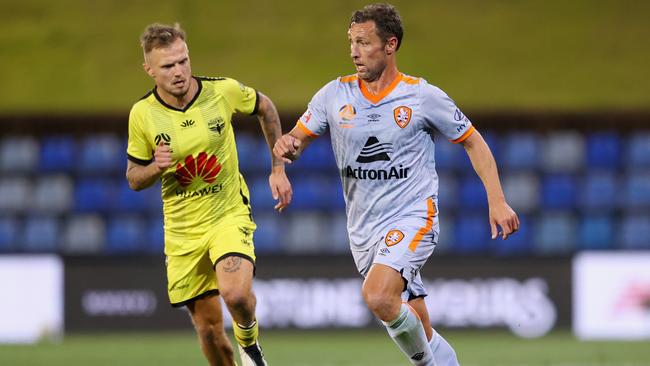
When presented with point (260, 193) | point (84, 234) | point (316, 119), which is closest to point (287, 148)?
point (316, 119)

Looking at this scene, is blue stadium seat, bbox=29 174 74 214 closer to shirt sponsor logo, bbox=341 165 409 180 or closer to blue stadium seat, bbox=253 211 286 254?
blue stadium seat, bbox=253 211 286 254

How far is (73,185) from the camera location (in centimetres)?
1441

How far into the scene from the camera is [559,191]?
14281mm

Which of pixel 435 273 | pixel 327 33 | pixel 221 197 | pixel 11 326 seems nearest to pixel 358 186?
pixel 221 197

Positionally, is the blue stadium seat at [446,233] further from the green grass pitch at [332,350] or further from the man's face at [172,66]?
the man's face at [172,66]

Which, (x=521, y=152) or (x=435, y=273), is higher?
(x=521, y=152)

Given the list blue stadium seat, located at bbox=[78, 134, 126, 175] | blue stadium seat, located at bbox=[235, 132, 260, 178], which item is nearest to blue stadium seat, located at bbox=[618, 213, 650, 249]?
blue stadium seat, located at bbox=[235, 132, 260, 178]

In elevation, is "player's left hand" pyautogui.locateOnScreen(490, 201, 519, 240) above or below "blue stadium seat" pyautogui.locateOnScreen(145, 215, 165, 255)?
above

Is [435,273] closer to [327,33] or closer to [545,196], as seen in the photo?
[545,196]

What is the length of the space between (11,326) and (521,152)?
237 inches

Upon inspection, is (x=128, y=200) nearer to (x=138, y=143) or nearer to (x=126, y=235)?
(x=126, y=235)

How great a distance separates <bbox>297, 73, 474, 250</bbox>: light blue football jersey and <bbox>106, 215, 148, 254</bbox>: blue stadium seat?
7.78m

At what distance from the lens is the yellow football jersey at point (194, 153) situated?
6.97 metres

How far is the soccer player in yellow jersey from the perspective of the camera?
686cm
